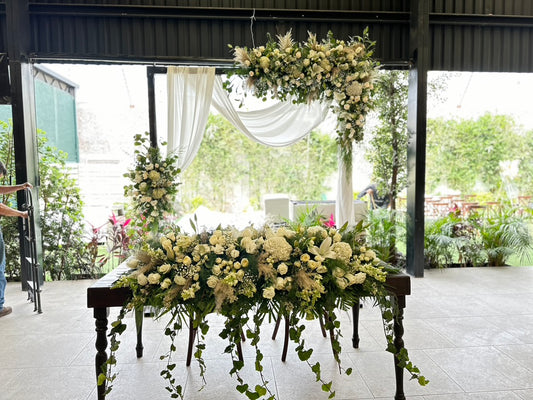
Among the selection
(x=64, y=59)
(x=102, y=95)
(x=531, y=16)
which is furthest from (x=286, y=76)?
(x=102, y=95)

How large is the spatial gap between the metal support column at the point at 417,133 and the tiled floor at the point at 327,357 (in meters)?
0.91

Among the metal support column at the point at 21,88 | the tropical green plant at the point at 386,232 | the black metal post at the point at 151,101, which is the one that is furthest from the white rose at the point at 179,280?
the tropical green plant at the point at 386,232

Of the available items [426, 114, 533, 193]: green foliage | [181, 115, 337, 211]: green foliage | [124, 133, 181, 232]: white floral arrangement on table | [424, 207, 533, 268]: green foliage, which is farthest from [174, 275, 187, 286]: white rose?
[426, 114, 533, 193]: green foliage

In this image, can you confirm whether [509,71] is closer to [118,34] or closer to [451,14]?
[451,14]

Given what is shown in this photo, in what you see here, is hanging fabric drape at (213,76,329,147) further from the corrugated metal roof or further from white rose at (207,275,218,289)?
white rose at (207,275,218,289)

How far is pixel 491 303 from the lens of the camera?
4.12 metres

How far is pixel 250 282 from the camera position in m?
1.93

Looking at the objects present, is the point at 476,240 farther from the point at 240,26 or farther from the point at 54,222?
the point at 54,222

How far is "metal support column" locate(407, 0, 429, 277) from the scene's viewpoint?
4.83m

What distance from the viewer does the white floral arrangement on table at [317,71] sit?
13.1 ft

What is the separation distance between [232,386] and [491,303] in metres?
2.97

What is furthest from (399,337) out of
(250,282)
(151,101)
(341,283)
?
(151,101)

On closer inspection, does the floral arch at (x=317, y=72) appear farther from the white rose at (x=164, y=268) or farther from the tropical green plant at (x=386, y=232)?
the white rose at (x=164, y=268)

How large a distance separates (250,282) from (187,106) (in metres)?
3.27
